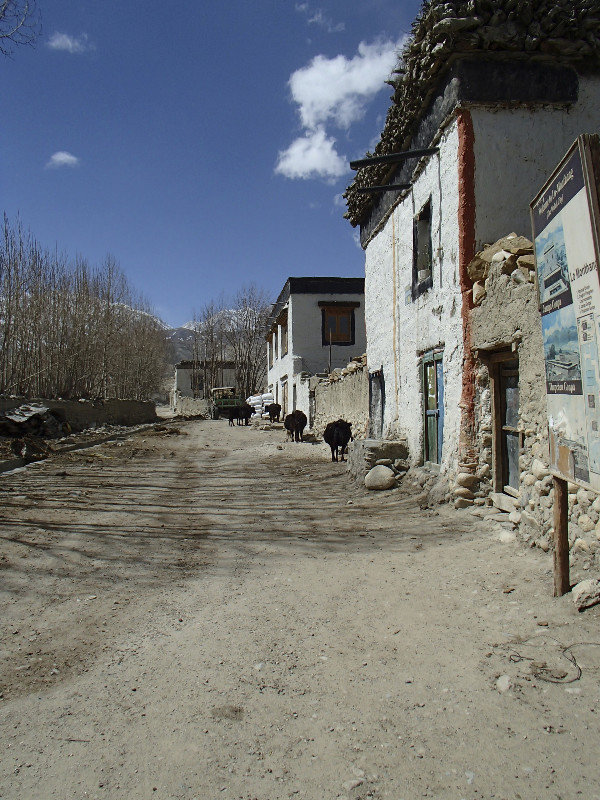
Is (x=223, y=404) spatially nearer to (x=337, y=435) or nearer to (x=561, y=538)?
(x=337, y=435)

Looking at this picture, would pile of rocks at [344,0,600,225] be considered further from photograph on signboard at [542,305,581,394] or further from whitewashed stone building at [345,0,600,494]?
photograph on signboard at [542,305,581,394]

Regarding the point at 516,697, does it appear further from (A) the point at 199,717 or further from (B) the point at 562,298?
(B) the point at 562,298

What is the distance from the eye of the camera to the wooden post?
11.5 ft

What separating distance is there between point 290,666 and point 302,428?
15.5 metres

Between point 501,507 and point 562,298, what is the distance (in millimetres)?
3663

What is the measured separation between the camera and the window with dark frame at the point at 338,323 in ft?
89.2

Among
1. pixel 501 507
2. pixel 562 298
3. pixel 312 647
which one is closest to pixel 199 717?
pixel 312 647

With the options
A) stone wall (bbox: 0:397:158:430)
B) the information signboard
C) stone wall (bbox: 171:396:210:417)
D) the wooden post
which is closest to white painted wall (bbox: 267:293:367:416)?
stone wall (bbox: 0:397:158:430)

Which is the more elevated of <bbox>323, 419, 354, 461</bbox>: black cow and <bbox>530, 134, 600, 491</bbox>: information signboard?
<bbox>530, 134, 600, 491</bbox>: information signboard

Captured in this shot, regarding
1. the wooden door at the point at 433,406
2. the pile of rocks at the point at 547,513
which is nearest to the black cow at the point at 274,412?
the wooden door at the point at 433,406

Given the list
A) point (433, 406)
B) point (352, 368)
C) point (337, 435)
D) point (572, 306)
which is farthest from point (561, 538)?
point (352, 368)

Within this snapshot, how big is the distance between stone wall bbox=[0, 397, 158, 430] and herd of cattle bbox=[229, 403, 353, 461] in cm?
521

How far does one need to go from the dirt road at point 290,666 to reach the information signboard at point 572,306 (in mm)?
1088

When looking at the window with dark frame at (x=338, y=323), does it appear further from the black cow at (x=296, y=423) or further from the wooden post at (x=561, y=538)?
Answer: the wooden post at (x=561, y=538)
